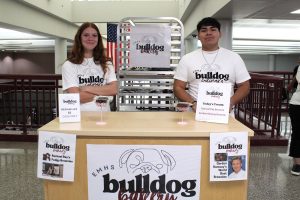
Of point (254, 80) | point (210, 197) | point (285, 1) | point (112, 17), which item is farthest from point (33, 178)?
point (112, 17)

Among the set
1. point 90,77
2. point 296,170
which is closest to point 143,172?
point 90,77

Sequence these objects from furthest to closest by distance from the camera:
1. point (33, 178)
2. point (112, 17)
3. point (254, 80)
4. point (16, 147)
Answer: point (112, 17), point (254, 80), point (16, 147), point (33, 178)

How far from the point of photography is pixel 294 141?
3.65m

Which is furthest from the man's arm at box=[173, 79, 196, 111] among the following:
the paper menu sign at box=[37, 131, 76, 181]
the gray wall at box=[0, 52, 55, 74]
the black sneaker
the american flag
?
the gray wall at box=[0, 52, 55, 74]

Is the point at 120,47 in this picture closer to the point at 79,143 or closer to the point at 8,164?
the point at 8,164

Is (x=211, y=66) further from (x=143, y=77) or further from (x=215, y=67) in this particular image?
(x=143, y=77)

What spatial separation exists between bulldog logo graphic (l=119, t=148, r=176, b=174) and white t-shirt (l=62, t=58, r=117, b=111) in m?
0.78

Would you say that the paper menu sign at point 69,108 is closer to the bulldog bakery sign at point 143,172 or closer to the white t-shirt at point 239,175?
the bulldog bakery sign at point 143,172

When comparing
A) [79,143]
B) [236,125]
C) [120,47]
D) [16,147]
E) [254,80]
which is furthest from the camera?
[254,80]

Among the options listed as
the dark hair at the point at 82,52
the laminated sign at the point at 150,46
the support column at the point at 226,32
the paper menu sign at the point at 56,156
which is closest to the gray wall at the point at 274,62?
the support column at the point at 226,32

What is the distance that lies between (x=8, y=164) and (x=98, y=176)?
2.47 metres

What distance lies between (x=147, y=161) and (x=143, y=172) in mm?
72

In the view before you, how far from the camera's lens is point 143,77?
173 inches

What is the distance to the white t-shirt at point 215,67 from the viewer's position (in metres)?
2.68
